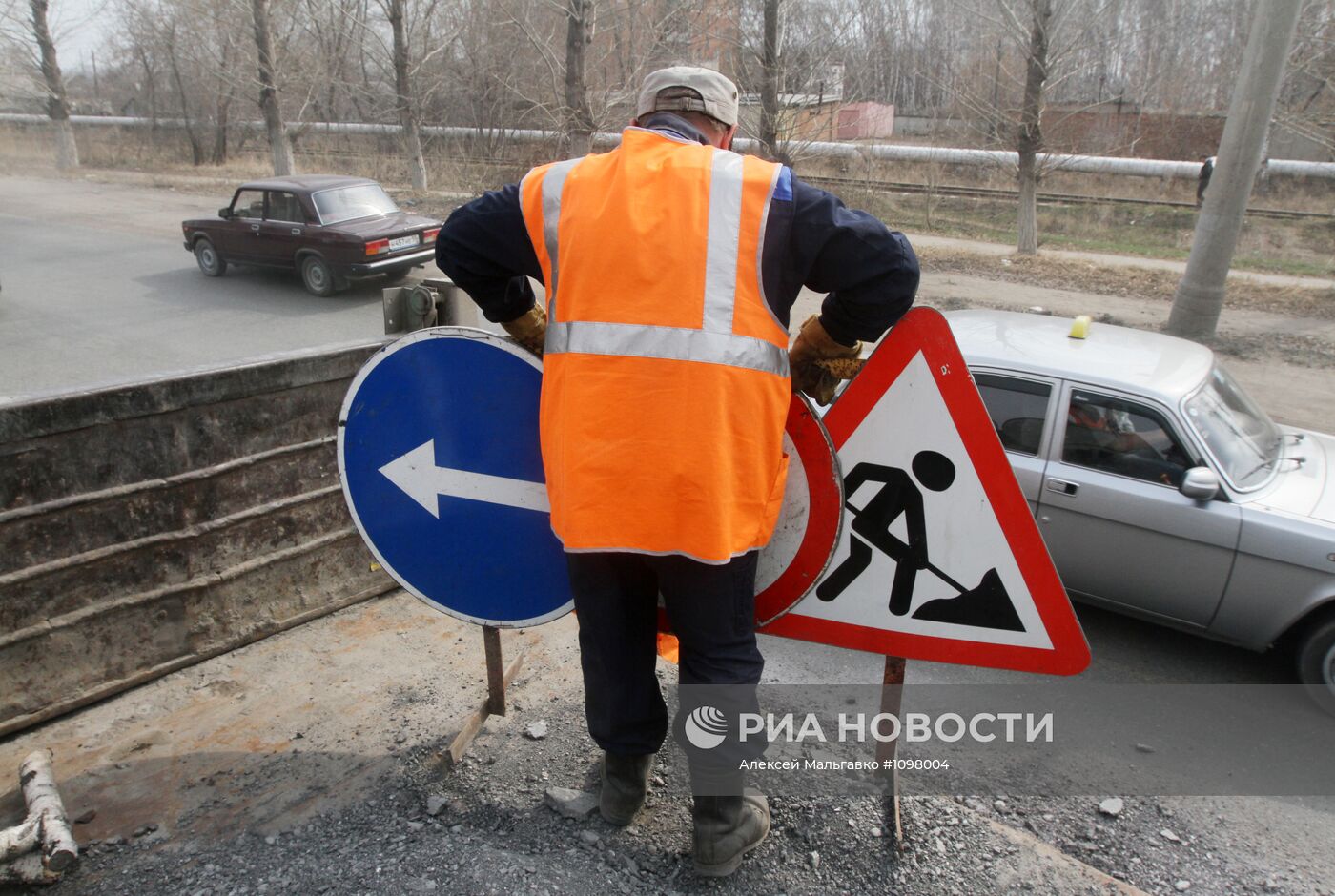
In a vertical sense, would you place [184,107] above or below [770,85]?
above

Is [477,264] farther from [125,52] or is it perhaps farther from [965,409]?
[125,52]

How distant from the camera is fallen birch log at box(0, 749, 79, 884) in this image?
218 centimetres

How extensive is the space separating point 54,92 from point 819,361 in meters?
44.8

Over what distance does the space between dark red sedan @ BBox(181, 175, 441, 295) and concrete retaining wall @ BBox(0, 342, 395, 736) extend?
12.2 meters

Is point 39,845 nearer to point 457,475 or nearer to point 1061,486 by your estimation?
point 457,475

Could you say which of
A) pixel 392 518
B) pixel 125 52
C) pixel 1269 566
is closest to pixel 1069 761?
pixel 1269 566

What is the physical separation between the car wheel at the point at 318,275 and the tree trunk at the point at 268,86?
1527 centimetres

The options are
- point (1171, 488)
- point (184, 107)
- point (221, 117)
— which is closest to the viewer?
point (1171, 488)

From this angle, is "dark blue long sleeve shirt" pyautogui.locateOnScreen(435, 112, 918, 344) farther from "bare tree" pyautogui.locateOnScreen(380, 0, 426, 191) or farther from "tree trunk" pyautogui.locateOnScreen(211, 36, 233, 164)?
"tree trunk" pyautogui.locateOnScreen(211, 36, 233, 164)

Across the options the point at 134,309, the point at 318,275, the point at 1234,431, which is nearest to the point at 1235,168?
the point at 1234,431

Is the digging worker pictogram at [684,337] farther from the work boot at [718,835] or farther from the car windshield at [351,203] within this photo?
the car windshield at [351,203]

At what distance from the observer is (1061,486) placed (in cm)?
489

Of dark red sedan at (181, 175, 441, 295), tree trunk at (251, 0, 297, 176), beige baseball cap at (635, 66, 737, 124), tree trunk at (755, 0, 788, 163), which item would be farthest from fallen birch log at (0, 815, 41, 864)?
tree trunk at (251, 0, 297, 176)

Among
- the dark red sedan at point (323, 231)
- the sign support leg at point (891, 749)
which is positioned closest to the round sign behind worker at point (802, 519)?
the sign support leg at point (891, 749)
